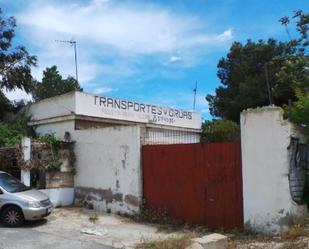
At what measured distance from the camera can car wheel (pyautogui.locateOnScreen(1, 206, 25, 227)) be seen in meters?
13.4

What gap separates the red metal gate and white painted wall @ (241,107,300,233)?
0.42 metres

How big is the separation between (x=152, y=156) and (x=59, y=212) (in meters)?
3.89

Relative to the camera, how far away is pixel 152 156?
1500 centimetres

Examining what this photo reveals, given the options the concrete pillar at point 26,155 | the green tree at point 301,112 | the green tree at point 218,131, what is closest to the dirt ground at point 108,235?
the concrete pillar at point 26,155

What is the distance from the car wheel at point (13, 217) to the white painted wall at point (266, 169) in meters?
6.42

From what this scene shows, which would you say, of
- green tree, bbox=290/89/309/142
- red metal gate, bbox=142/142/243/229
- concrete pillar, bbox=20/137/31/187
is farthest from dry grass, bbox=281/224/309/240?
concrete pillar, bbox=20/137/31/187

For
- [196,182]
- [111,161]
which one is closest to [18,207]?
[111,161]

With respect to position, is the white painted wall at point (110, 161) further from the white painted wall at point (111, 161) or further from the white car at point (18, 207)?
the white car at point (18, 207)

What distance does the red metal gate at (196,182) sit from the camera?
12.8 m

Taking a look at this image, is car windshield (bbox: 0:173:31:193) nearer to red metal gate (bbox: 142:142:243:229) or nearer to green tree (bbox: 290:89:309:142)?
red metal gate (bbox: 142:142:243:229)

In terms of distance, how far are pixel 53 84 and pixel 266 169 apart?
2848 cm

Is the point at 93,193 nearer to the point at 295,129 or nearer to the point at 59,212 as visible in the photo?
the point at 59,212

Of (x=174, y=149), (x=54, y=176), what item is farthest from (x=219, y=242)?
(x=54, y=176)

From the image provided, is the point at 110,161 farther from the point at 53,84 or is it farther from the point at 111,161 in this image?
the point at 53,84
